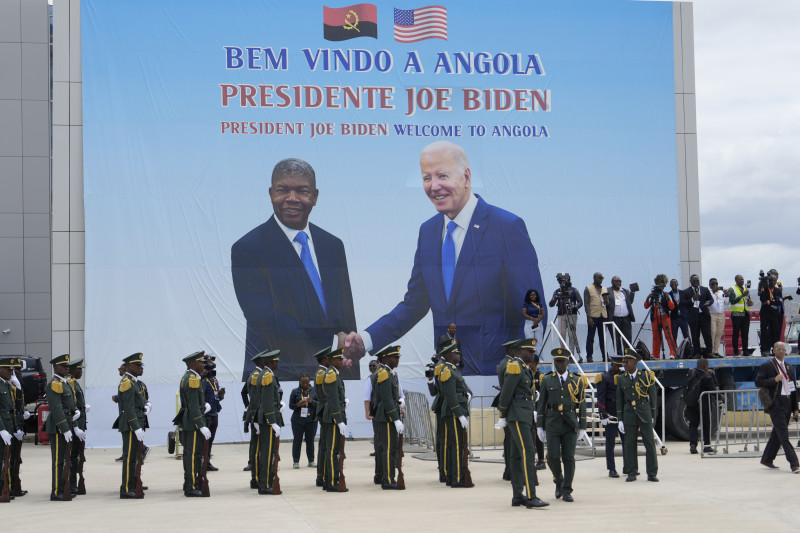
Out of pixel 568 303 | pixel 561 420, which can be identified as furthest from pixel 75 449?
pixel 568 303

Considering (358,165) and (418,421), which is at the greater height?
(358,165)

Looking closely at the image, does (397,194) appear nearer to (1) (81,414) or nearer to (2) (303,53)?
(2) (303,53)

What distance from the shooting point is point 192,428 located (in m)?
13.6

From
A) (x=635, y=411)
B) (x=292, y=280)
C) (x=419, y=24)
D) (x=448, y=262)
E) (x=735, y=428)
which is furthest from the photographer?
(x=419, y=24)

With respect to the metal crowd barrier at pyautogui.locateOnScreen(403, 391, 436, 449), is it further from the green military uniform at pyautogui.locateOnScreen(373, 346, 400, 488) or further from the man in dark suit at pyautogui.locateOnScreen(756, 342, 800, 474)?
the man in dark suit at pyautogui.locateOnScreen(756, 342, 800, 474)

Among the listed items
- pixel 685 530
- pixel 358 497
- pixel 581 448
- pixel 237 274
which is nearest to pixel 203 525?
pixel 358 497

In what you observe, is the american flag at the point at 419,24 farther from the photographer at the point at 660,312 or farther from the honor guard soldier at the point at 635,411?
the honor guard soldier at the point at 635,411

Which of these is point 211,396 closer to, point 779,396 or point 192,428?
point 192,428

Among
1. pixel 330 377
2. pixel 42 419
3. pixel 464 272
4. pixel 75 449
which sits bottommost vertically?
pixel 42 419

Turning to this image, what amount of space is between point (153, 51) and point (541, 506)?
14.9 meters

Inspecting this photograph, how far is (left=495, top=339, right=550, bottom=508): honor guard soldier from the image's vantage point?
12.1 m

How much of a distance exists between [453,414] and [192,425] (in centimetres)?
362

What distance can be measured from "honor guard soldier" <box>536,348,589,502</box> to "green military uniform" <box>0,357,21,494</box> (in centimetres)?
712

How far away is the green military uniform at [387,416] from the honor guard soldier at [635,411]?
129 inches
